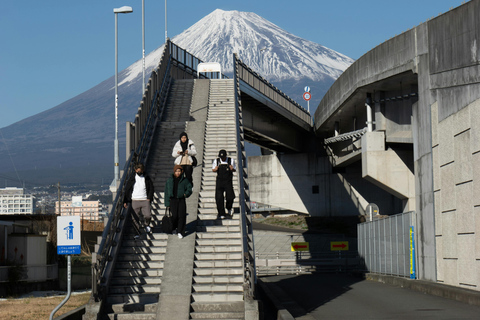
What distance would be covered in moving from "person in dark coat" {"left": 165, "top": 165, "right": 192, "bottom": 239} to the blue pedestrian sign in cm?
271

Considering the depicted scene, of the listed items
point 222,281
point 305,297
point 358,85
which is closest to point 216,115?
point 358,85

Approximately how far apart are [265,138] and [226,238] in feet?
96.6

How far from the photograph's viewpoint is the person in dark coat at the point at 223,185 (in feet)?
59.4

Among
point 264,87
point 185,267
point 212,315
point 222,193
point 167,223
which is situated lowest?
point 212,315

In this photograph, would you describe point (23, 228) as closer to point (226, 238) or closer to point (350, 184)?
point (226, 238)

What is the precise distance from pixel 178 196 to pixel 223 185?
6.62 feet

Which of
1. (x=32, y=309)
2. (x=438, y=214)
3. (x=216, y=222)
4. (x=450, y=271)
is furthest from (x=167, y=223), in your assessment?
(x=438, y=214)

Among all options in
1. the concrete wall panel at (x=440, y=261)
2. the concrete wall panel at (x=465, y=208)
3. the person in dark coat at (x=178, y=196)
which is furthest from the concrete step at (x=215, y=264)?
the concrete wall panel at (x=440, y=261)

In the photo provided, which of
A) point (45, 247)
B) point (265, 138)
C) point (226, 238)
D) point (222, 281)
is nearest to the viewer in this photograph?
point (222, 281)

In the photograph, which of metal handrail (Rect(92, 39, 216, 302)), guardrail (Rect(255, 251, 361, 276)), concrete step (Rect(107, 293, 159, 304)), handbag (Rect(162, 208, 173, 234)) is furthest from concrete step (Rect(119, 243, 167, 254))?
guardrail (Rect(255, 251, 361, 276))

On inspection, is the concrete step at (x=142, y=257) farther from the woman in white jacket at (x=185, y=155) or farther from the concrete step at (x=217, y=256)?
the woman in white jacket at (x=185, y=155)

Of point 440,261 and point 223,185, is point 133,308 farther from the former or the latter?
point 440,261

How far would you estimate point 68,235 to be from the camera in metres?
14.0

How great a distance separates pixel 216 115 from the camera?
29.3 metres
